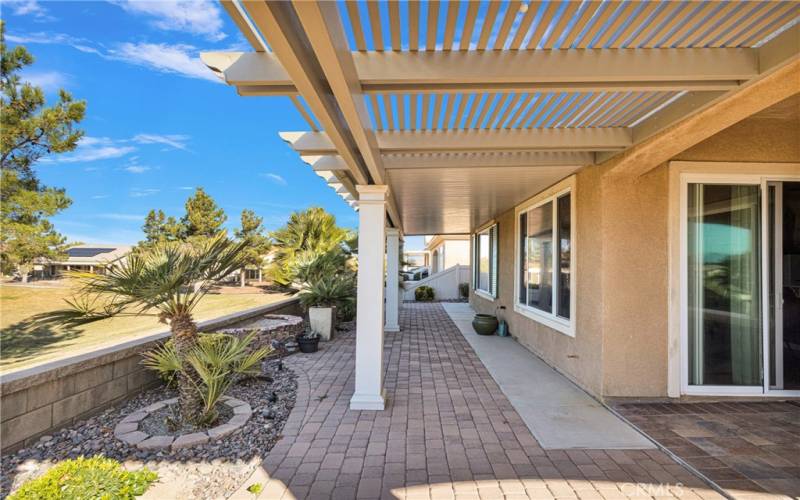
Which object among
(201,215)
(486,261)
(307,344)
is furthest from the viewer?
(201,215)

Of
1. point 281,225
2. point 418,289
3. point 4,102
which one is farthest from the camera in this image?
point 418,289

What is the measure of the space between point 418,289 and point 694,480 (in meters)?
14.7

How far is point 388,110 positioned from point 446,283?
15.0 m

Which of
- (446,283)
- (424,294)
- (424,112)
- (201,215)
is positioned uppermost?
(201,215)

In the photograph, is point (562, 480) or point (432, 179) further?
point (432, 179)

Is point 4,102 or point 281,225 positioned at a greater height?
point 4,102

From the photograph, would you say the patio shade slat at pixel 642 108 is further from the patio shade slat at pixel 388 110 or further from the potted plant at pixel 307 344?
the potted plant at pixel 307 344

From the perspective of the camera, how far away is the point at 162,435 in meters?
3.58

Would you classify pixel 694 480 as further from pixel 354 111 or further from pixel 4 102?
pixel 4 102

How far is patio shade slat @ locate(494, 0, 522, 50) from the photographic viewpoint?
2056 mm

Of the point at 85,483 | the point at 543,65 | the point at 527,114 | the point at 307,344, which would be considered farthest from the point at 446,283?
the point at 85,483

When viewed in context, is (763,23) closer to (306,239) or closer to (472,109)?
(472,109)

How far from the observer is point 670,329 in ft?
14.4

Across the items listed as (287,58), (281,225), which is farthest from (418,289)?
(287,58)
